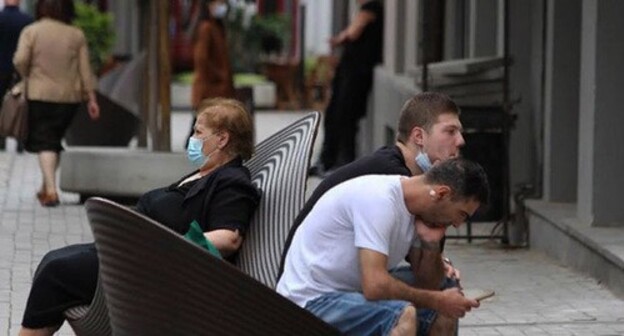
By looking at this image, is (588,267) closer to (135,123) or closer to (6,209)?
(6,209)

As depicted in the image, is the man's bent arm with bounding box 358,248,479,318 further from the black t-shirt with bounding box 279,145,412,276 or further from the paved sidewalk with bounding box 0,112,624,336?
the paved sidewalk with bounding box 0,112,624,336

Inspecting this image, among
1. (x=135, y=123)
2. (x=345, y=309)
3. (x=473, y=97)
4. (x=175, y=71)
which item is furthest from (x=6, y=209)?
(x=175, y=71)

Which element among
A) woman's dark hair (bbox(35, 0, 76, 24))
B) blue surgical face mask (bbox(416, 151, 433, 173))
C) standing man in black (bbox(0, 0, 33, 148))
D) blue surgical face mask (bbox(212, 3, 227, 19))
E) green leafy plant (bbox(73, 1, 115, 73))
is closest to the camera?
blue surgical face mask (bbox(416, 151, 433, 173))

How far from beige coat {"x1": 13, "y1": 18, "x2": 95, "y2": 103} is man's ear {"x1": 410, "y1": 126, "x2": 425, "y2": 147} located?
801 cm

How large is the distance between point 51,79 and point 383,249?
28.7ft

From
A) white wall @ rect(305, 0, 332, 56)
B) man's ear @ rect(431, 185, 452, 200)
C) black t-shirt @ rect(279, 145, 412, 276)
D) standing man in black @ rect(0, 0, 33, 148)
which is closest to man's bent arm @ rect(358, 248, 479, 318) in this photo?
man's ear @ rect(431, 185, 452, 200)

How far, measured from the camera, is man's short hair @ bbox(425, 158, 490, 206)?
6.41 m

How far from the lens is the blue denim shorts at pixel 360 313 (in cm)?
661

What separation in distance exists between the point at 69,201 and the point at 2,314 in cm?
564

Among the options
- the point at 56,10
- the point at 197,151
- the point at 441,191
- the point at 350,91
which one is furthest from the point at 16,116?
the point at 441,191

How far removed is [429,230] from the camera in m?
6.61

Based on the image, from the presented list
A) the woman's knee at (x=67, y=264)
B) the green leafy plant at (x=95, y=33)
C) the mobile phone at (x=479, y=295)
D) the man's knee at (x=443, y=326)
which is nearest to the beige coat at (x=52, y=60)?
the mobile phone at (x=479, y=295)

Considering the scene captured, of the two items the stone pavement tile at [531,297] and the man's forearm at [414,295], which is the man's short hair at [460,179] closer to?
the man's forearm at [414,295]

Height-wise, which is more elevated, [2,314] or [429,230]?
[429,230]
